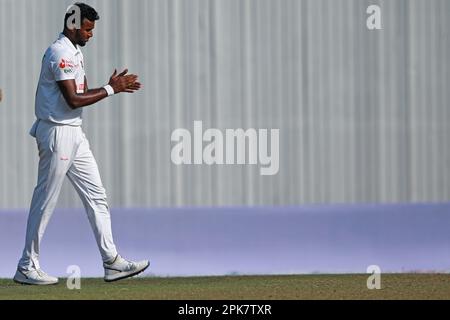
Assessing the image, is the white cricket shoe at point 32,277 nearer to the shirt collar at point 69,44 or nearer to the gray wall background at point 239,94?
the gray wall background at point 239,94

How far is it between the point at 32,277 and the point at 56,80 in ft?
5.09

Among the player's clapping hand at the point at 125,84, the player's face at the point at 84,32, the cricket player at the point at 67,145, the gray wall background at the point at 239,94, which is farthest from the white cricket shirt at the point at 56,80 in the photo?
the gray wall background at the point at 239,94

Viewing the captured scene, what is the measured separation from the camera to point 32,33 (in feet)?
33.8

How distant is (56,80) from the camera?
894 cm

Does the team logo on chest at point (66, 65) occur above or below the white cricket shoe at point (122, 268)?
above

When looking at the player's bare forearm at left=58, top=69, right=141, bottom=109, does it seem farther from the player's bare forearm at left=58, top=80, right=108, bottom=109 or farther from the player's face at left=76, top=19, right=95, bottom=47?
the player's face at left=76, top=19, right=95, bottom=47

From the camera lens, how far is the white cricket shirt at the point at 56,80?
8938 millimetres

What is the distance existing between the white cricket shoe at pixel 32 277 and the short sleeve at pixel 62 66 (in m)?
1.53

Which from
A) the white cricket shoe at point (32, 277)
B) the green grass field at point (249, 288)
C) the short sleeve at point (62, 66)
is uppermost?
the short sleeve at point (62, 66)

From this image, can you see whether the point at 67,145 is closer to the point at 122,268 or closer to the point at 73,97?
the point at 73,97

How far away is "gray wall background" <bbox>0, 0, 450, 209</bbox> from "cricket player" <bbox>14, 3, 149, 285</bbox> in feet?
3.92

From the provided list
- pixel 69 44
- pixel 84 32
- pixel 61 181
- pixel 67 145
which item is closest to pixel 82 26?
pixel 84 32

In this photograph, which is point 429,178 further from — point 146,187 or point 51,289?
point 51,289

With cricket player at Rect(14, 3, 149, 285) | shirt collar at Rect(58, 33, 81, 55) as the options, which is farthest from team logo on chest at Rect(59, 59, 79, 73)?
shirt collar at Rect(58, 33, 81, 55)
